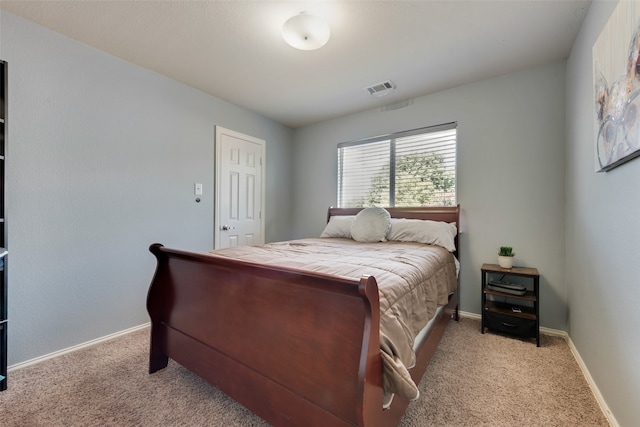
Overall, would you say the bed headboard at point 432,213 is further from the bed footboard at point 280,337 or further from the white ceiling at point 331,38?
the bed footboard at point 280,337

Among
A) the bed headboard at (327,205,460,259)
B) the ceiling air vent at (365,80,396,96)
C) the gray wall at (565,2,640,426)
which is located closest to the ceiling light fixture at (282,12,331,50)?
the ceiling air vent at (365,80,396,96)

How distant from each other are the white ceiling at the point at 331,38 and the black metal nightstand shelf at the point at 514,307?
6.11 feet

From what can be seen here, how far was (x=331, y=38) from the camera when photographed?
205 centimetres

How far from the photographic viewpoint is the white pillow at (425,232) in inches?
99.4

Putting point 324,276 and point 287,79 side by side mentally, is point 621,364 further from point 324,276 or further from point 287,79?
point 287,79

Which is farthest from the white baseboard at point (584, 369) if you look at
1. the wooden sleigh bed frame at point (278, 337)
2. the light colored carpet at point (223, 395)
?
the wooden sleigh bed frame at point (278, 337)

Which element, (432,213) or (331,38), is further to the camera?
(432,213)

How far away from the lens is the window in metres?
2.97

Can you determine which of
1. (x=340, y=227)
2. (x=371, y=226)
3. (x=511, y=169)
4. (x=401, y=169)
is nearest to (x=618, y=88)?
(x=511, y=169)

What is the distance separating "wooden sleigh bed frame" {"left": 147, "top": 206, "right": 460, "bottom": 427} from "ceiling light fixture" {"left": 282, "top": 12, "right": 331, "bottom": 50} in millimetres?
1496

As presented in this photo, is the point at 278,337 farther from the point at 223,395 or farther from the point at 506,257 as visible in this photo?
the point at 506,257

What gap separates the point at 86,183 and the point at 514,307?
377 cm

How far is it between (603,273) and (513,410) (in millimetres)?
919

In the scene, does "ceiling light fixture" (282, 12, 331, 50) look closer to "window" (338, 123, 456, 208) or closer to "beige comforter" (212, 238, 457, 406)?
"beige comforter" (212, 238, 457, 406)
